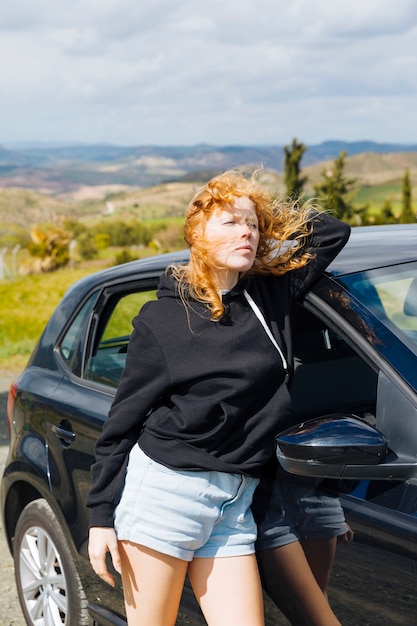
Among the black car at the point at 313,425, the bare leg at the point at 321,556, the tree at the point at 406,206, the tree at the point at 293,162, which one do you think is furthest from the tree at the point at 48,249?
the bare leg at the point at 321,556

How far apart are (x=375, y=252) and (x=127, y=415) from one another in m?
0.90

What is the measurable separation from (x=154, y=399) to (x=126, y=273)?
1.03 meters

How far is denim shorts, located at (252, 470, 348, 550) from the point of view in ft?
6.79

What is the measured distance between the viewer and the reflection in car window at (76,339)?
3.27 m

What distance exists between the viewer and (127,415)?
2234 millimetres

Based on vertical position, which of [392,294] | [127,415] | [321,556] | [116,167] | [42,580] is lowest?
[116,167]

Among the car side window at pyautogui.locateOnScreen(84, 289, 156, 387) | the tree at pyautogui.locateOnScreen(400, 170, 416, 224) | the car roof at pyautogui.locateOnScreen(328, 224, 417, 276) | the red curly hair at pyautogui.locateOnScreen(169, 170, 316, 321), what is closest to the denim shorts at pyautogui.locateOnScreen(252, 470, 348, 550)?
the red curly hair at pyautogui.locateOnScreen(169, 170, 316, 321)

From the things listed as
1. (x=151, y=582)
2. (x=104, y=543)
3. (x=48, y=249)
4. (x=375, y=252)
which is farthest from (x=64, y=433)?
(x=48, y=249)

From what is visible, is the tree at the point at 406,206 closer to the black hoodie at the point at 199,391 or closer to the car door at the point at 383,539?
the black hoodie at the point at 199,391

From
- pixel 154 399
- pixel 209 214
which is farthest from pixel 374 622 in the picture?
pixel 209 214

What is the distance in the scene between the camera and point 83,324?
10.8 ft

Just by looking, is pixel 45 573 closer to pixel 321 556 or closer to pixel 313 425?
pixel 321 556

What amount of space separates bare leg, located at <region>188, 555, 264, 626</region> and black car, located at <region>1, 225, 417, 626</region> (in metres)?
0.10

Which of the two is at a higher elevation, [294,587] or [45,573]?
[294,587]
